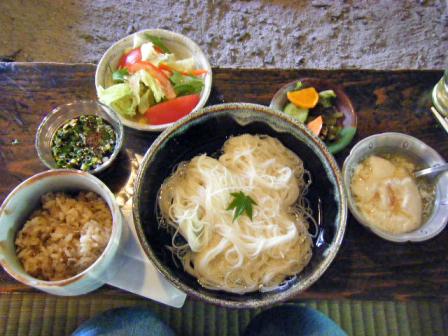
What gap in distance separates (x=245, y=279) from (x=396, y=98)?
37.7 inches

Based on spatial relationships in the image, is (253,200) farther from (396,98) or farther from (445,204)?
(396,98)

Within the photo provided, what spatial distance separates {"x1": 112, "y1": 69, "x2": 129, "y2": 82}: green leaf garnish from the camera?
1611 mm

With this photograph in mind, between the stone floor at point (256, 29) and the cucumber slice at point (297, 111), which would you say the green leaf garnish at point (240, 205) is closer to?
the cucumber slice at point (297, 111)

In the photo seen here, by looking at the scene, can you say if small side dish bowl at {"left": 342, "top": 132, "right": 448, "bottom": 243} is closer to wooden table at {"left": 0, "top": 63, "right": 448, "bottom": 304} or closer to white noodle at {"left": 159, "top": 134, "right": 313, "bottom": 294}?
wooden table at {"left": 0, "top": 63, "right": 448, "bottom": 304}

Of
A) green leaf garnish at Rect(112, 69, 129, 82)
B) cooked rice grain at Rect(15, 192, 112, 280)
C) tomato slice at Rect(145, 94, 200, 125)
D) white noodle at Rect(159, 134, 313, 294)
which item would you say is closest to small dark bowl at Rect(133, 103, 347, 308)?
white noodle at Rect(159, 134, 313, 294)

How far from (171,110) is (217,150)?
312 mm

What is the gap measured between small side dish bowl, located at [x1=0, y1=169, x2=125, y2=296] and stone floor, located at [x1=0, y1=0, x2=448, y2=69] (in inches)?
60.6

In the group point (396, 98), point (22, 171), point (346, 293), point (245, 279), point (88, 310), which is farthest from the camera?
point (88, 310)

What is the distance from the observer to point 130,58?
166 centimetres

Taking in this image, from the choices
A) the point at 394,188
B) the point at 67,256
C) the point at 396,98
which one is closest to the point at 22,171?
the point at 67,256

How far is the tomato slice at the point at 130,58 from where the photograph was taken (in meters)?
1.64

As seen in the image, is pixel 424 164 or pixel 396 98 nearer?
pixel 424 164

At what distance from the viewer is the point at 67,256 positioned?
1.24 metres

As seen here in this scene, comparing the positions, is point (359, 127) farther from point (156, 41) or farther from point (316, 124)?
point (156, 41)
